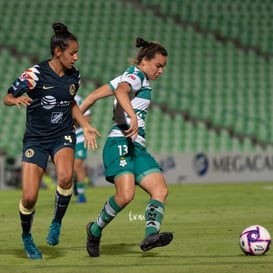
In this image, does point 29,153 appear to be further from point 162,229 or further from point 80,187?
point 80,187

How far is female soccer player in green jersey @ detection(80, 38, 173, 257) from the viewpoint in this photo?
8.12 metres

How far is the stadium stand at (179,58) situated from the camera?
971 inches

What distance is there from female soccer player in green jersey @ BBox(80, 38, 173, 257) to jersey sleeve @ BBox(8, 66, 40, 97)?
61 cm

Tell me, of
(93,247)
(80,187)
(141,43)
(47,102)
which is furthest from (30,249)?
(80,187)

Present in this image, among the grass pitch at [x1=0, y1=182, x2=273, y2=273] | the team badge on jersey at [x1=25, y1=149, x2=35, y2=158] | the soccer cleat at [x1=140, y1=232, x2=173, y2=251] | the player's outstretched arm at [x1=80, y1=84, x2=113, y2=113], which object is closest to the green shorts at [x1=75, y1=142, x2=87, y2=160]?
the grass pitch at [x1=0, y1=182, x2=273, y2=273]

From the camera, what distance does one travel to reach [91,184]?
2169cm

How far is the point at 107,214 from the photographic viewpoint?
8258 millimetres

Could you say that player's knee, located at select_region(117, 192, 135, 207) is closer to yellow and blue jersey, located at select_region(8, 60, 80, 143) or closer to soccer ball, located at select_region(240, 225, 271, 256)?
yellow and blue jersey, located at select_region(8, 60, 80, 143)

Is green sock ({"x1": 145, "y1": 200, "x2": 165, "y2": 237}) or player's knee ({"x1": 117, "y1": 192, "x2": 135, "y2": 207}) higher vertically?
player's knee ({"x1": 117, "y1": 192, "x2": 135, "y2": 207})

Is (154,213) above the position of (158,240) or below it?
above

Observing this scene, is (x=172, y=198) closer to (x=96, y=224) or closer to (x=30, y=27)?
(x=96, y=224)

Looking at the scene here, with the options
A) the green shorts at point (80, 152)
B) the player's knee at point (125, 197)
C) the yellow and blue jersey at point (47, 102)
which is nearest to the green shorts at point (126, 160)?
the player's knee at point (125, 197)

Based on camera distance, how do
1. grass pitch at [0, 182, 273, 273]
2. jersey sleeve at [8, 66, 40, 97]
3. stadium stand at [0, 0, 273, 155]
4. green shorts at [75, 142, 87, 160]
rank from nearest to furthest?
1. grass pitch at [0, 182, 273, 273]
2. jersey sleeve at [8, 66, 40, 97]
3. green shorts at [75, 142, 87, 160]
4. stadium stand at [0, 0, 273, 155]

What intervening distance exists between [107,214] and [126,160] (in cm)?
54
